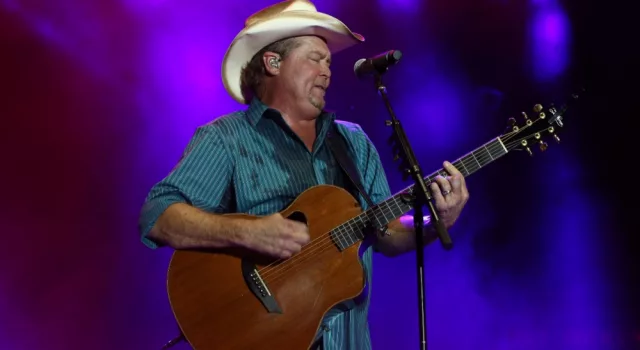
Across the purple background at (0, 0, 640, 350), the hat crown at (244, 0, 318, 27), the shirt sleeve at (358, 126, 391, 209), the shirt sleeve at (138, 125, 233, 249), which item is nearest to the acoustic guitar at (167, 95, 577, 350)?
the shirt sleeve at (138, 125, 233, 249)

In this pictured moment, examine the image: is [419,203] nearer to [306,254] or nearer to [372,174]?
[306,254]

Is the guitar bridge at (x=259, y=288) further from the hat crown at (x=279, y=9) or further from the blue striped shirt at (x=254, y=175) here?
the hat crown at (x=279, y=9)

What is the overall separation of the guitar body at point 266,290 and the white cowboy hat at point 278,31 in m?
0.92

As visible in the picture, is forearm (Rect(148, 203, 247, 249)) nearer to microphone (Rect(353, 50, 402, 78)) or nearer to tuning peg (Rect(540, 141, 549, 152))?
microphone (Rect(353, 50, 402, 78))

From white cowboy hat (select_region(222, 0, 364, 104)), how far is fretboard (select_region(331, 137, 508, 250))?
949 mm

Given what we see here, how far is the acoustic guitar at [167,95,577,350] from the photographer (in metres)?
2.38

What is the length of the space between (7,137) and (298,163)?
2012 mm

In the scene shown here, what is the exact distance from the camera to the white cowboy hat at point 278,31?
2.98 meters

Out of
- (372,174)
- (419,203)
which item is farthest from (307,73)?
(419,203)

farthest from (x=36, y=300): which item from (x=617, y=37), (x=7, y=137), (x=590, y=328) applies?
(x=617, y=37)

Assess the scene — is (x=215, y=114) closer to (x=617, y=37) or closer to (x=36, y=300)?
(x=36, y=300)

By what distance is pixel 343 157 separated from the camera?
9.45ft

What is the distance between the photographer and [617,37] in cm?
449

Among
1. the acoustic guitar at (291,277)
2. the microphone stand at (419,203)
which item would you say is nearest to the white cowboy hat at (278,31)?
the microphone stand at (419,203)
